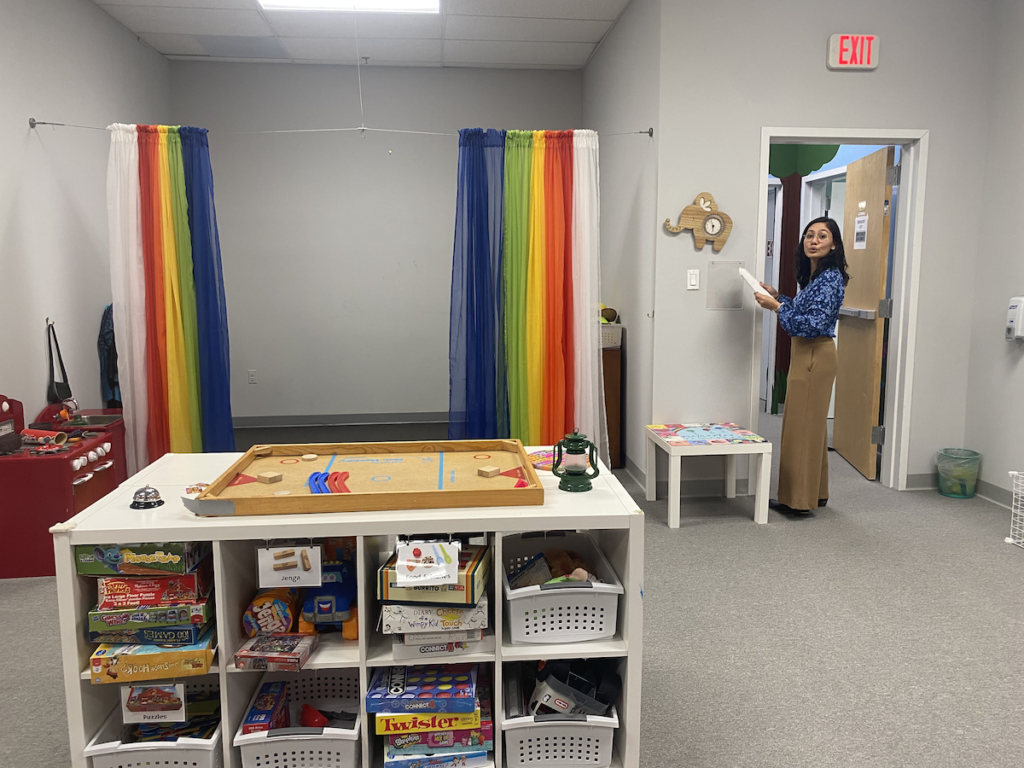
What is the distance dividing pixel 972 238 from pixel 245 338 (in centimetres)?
482

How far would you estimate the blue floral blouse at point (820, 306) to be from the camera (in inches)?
144

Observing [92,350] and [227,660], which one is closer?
[227,660]

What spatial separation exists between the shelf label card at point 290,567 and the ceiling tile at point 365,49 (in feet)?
13.9

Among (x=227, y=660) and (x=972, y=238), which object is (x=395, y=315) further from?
(x=227, y=660)

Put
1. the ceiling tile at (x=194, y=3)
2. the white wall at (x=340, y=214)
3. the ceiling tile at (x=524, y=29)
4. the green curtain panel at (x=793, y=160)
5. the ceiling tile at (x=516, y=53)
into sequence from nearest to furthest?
the ceiling tile at (x=194, y=3)
the ceiling tile at (x=524, y=29)
the ceiling tile at (x=516, y=53)
the white wall at (x=340, y=214)
the green curtain panel at (x=793, y=160)

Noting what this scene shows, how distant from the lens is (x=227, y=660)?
1.69m

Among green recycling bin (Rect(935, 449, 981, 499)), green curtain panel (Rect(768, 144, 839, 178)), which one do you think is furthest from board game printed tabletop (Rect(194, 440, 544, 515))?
green curtain panel (Rect(768, 144, 839, 178))

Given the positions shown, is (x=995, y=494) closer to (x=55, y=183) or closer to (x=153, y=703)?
(x=153, y=703)

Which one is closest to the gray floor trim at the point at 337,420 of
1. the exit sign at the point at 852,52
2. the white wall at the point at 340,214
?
the white wall at the point at 340,214

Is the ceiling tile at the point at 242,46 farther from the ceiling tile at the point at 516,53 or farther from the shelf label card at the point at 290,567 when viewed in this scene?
the shelf label card at the point at 290,567

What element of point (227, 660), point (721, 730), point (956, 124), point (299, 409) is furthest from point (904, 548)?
point (299, 409)

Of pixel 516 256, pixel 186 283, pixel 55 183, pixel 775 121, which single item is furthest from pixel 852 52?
pixel 55 183

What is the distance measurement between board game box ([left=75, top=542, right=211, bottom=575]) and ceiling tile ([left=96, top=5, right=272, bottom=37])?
3.81 m

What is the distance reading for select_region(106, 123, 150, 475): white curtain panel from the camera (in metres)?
3.47
